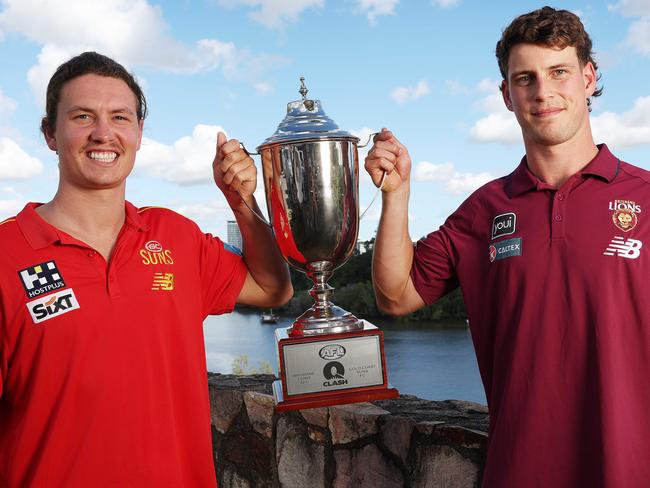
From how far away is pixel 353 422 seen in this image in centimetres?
266

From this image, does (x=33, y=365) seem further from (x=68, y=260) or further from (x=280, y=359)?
(x=280, y=359)

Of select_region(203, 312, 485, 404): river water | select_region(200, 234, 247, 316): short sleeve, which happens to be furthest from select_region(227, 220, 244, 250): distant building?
select_region(203, 312, 485, 404): river water

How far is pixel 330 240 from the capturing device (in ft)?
7.26

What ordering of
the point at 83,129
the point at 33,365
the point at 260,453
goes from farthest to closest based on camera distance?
the point at 260,453, the point at 83,129, the point at 33,365

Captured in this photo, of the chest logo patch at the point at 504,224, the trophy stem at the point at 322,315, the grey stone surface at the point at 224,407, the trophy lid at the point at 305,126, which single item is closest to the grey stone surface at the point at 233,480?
the grey stone surface at the point at 224,407

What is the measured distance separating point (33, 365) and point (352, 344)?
2.93ft

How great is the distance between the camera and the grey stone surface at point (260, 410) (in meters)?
2.96

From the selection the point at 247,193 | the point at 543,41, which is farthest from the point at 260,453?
the point at 543,41

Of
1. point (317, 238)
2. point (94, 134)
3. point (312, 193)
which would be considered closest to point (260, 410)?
point (317, 238)

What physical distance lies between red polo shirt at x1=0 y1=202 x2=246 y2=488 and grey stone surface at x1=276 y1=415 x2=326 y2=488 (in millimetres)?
995

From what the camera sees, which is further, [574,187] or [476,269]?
[476,269]

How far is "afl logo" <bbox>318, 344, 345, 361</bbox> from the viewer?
2.14 m

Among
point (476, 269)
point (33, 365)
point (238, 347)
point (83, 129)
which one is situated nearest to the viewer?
point (33, 365)

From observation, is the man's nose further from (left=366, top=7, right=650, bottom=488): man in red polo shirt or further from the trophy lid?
(left=366, top=7, right=650, bottom=488): man in red polo shirt
